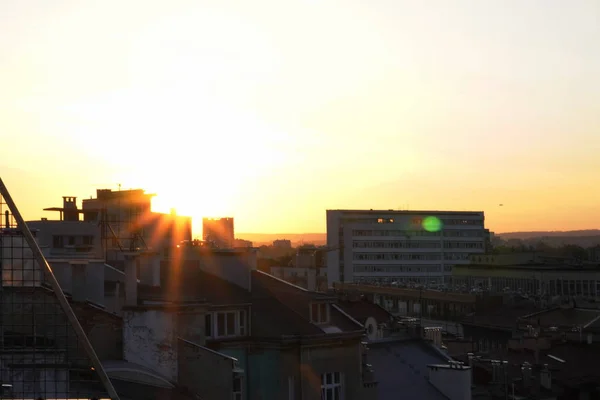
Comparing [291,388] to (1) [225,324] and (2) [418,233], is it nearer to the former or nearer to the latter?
(1) [225,324]

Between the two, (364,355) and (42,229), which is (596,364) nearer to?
(364,355)

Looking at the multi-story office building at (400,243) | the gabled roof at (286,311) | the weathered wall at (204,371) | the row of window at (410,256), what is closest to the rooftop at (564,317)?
the gabled roof at (286,311)

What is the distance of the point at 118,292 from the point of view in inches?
1053

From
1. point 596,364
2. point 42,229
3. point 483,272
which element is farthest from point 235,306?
point 483,272

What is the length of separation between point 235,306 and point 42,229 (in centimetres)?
2018

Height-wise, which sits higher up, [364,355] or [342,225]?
[342,225]

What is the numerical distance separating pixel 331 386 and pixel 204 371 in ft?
16.8

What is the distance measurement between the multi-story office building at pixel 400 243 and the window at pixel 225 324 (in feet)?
481

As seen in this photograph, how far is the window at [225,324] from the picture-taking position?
25.9m

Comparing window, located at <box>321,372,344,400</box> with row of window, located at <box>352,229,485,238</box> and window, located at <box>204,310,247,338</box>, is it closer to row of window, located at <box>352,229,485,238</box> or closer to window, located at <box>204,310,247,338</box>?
window, located at <box>204,310,247,338</box>

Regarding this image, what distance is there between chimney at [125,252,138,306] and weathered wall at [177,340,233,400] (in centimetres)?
181

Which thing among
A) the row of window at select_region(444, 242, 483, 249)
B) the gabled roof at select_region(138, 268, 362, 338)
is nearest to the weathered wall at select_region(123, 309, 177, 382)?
the gabled roof at select_region(138, 268, 362, 338)

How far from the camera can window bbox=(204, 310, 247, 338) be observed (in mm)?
25859

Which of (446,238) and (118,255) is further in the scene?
(446,238)
